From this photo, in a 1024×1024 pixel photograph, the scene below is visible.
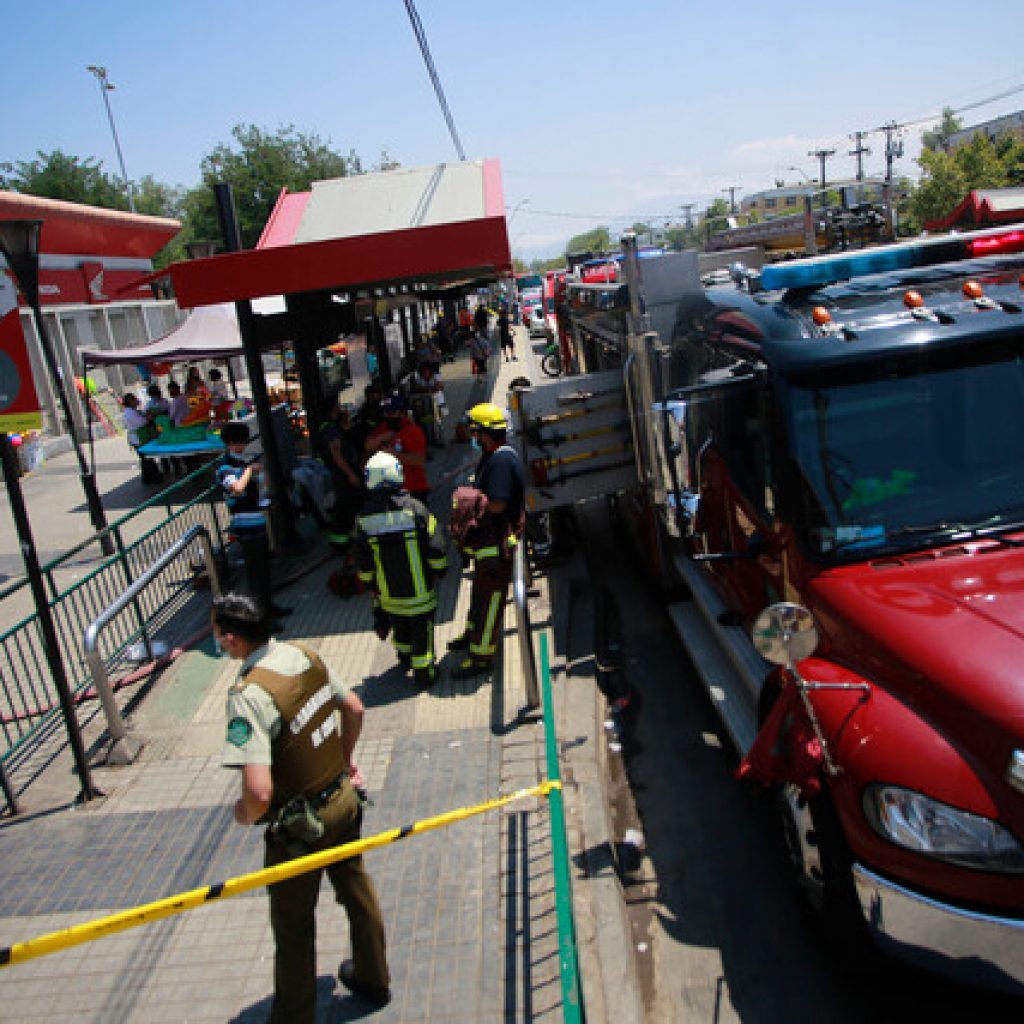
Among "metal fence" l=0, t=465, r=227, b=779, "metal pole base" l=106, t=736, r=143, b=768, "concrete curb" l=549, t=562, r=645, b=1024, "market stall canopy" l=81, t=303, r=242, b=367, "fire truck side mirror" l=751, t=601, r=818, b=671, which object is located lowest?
"concrete curb" l=549, t=562, r=645, b=1024

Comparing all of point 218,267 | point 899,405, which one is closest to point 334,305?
point 218,267

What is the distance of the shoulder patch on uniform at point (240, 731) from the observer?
3135 millimetres

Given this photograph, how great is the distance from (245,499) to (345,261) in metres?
2.22

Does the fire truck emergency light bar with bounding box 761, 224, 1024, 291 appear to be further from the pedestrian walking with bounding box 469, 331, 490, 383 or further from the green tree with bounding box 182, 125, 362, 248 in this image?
the green tree with bounding box 182, 125, 362, 248

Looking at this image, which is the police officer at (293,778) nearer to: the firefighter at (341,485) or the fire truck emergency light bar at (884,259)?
the fire truck emergency light bar at (884,259)

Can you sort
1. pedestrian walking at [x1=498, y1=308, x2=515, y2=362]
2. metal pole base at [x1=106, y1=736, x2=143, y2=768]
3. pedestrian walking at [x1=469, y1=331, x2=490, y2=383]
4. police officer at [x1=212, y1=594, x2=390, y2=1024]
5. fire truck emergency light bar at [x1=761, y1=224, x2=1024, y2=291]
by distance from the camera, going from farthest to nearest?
pedestrian walking at [x1=498, y1=308, x2=515, y2=362], pedestrian walking at [x1=469, y1=331, x2=490, y2=383], metal pole base at [x1=106, y1=736, x2=143, y2=768], fire truck emergency light bar at [x1=761, y1=224, x2=1024, y2=291], police officer at [x1=212, y1=594, x2=390, y2=1024]

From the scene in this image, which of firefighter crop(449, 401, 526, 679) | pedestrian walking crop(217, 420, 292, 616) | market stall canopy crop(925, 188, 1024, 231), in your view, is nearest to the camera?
firefighter crop(449, 401, 526, 679)

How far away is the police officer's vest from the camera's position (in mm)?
3279

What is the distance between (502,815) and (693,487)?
90.2 inches

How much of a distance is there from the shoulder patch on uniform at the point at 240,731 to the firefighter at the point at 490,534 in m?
3.09

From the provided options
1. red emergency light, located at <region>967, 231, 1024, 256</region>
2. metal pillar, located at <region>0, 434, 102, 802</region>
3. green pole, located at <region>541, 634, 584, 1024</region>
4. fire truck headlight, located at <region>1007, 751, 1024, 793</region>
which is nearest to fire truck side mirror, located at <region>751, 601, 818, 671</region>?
fire truck headlight, located at <region>1007, 751, 1024, 793</region>

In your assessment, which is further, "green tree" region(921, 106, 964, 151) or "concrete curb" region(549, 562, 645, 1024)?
"green tree" region(921, 106, 964, 151)

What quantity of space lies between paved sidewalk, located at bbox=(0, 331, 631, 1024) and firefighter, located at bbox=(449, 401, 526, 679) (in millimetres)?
291

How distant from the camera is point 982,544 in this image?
3682 millimetres
